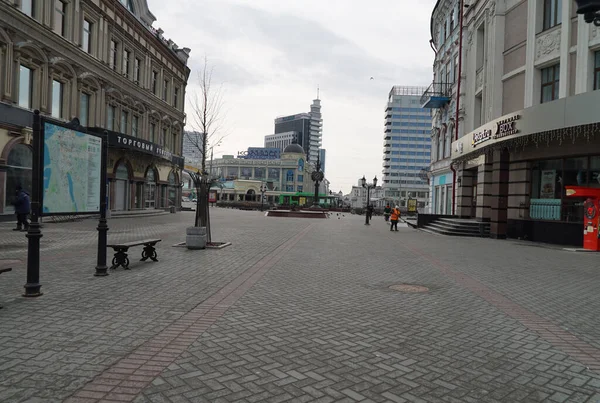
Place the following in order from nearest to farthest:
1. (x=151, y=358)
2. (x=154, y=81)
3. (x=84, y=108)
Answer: (x=151, y=358), (x=84, y=108), (x=154, y=81)

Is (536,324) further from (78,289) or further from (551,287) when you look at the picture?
(78,289)

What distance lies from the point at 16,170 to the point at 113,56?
39.2ft

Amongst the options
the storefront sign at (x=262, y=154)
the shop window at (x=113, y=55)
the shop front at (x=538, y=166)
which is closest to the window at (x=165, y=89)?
the shop window at (x=113, y=55)

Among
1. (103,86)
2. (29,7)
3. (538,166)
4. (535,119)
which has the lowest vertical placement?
(538,166)

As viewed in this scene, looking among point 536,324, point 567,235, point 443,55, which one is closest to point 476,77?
point 443,55

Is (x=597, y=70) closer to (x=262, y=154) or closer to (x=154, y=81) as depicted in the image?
(x=154, y=81)

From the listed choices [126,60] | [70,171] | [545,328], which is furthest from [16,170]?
[545,328]

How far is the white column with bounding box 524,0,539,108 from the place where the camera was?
695 inches

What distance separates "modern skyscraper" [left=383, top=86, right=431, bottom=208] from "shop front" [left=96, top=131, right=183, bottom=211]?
101 metres

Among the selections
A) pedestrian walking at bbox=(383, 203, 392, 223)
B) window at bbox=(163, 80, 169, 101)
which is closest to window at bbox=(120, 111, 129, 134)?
window at bbox=(163, 80, 169, 101)

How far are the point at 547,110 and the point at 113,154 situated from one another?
24.9 metres

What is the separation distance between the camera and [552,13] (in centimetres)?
1712

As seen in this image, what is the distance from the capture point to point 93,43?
2509 cm

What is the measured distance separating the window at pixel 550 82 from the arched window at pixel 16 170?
23534mm
